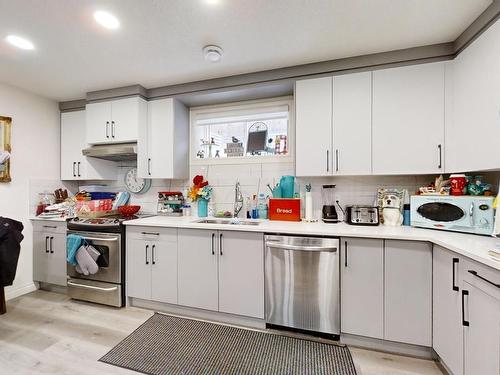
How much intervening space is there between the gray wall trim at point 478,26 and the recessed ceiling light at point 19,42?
3424 mm

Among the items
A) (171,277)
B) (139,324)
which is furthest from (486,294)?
(139,324)

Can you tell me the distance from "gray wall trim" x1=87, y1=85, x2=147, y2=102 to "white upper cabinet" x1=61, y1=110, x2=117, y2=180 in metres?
0.45

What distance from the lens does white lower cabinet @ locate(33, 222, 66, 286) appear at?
2861mm

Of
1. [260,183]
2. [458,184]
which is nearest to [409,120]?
[458,184]

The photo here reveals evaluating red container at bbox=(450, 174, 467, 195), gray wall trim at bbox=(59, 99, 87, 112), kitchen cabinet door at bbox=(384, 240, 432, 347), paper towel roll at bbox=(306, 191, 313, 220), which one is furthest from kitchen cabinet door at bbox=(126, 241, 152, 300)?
red container at bbox=(450, 174, 467, 195)

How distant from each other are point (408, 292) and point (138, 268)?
2.46 metres

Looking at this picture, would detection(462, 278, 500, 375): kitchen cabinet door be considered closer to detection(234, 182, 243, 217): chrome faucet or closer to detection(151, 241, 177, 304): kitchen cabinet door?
detection(234, 182, 243, 217): chrome faucet

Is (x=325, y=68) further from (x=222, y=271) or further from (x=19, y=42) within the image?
(x=19, y=42)

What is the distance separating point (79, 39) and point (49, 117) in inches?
74.8

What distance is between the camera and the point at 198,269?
2318 millimetres

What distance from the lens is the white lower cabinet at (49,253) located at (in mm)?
2861

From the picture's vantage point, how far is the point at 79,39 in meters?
1.95

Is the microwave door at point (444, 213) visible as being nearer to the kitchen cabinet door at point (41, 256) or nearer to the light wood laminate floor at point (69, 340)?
the light wood laminate floor at point (69, 340)

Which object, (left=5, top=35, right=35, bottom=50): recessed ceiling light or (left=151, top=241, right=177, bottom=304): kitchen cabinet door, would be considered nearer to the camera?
(left=5, top=35, right=35, bottom=50): recessed ceiling light
